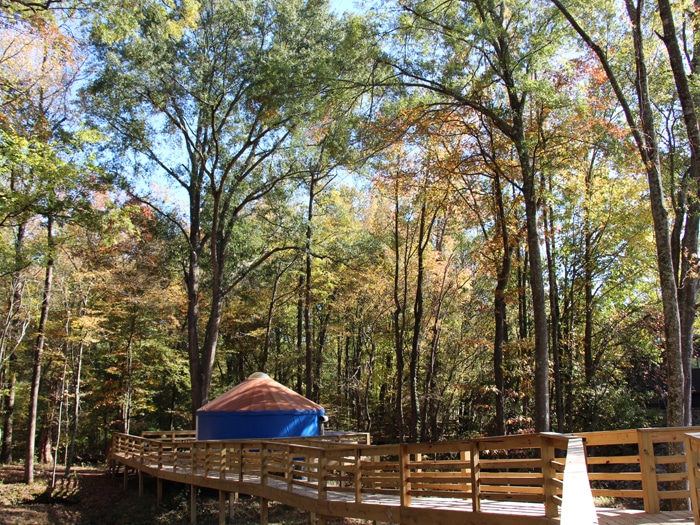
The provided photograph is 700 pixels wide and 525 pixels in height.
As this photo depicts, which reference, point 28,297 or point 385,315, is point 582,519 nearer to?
point 28,297

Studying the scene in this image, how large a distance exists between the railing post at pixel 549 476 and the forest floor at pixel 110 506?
6.93 m

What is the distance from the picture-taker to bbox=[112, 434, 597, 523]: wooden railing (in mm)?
5535

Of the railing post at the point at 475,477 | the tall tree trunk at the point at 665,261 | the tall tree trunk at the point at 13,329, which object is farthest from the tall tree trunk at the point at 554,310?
the tall tree trunk at the point at 13,329

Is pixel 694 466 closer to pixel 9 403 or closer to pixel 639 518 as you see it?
pixel 639 518

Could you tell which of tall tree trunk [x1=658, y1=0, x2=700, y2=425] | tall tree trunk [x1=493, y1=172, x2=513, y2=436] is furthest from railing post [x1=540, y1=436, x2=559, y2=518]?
tall tree trunk [x1=493, y1=172, x2=513, y2=436]

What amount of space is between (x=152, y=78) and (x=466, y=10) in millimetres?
10876

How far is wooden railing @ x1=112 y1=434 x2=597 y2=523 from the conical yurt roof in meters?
1.88

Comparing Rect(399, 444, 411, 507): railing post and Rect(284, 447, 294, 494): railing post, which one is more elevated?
Rect(399, 444, 411, 507): railing post

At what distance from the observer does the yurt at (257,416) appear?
15.4 m

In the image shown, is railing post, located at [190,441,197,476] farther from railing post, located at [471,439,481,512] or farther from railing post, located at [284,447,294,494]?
railing post, located at [471,439,481,512]

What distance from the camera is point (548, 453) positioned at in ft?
18.2

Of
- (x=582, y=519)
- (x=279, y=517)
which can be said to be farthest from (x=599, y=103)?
(x=582, y=519)

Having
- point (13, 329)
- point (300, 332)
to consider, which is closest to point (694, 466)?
point (13, 329)

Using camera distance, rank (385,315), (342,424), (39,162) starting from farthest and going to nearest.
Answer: (342,424), (385,315), (39,162)
